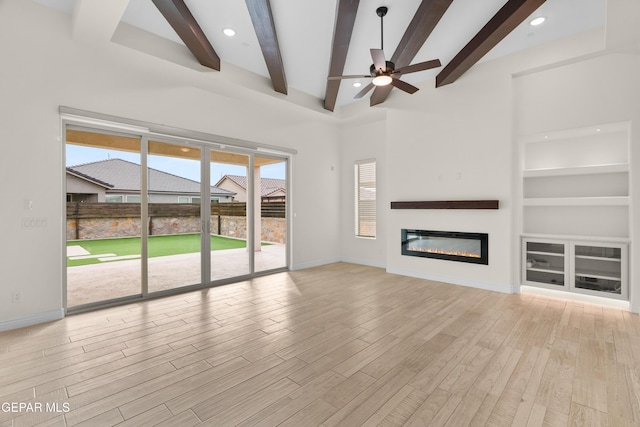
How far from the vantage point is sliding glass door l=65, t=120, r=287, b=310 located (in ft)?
12.7

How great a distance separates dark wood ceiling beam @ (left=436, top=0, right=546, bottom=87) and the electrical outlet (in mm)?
6245

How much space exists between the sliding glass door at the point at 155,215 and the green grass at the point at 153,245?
12 millimetres

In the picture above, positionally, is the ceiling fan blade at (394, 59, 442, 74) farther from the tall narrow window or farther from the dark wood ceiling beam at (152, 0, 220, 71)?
the tall narrow window

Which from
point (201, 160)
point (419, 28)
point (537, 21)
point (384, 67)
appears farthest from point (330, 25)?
point (201, 160)

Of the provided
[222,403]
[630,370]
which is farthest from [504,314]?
[222,403]

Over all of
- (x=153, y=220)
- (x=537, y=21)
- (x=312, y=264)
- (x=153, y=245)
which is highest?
(x=537, y=21)

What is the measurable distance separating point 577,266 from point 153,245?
610 cm

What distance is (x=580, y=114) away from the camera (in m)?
4.11

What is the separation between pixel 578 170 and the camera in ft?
A: 13.7

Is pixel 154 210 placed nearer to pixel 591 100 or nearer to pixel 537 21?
pixel 537 21

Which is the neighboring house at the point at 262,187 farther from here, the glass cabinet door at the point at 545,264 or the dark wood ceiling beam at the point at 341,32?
the glass cabinet door at the point at 545,264

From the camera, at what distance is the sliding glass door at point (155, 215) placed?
388cm

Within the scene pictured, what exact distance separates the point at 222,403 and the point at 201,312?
195 centimetres

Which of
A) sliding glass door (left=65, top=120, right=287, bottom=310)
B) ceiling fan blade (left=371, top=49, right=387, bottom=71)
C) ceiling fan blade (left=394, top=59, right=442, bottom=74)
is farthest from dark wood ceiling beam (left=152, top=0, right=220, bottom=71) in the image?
ceiling fan blade (left=394, top=59, right=442, bottom=74)
